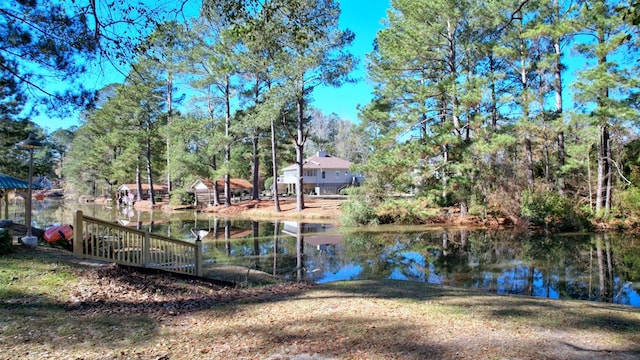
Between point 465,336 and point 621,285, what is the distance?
828 centimetres

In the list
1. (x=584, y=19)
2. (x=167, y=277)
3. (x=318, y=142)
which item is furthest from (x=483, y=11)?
(x=167, y=277)

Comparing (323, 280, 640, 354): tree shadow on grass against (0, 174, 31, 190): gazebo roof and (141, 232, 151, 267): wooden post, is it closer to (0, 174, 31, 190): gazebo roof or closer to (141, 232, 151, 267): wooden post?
(141, 232, 151, 267): wooden post

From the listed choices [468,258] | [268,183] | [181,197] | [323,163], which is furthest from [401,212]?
[268,183]

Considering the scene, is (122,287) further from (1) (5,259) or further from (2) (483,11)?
(2) (483,11)

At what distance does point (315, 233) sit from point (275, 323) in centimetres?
1611

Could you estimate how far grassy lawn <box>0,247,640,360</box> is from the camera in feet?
12.9

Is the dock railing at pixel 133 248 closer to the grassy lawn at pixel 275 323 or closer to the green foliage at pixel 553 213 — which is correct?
the grassy lawn at pixel 275 323

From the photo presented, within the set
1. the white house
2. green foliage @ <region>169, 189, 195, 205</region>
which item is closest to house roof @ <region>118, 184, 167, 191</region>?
green foliage @ <region>169, 189, 195, 205</region>

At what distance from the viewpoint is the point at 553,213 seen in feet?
65.4

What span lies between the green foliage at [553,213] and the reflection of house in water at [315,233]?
10.3m

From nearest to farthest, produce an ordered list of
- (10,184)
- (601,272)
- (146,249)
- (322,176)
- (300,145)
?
(146,249) < (10,184) < (601,272) < (300,145) < (322,176)

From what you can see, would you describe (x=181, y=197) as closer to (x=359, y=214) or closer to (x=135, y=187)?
(x=135, y=187)

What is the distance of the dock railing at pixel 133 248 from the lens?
7.06 metres

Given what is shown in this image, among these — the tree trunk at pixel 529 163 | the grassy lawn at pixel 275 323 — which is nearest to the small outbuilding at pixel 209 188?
the tree trunk at pixel 529 163
